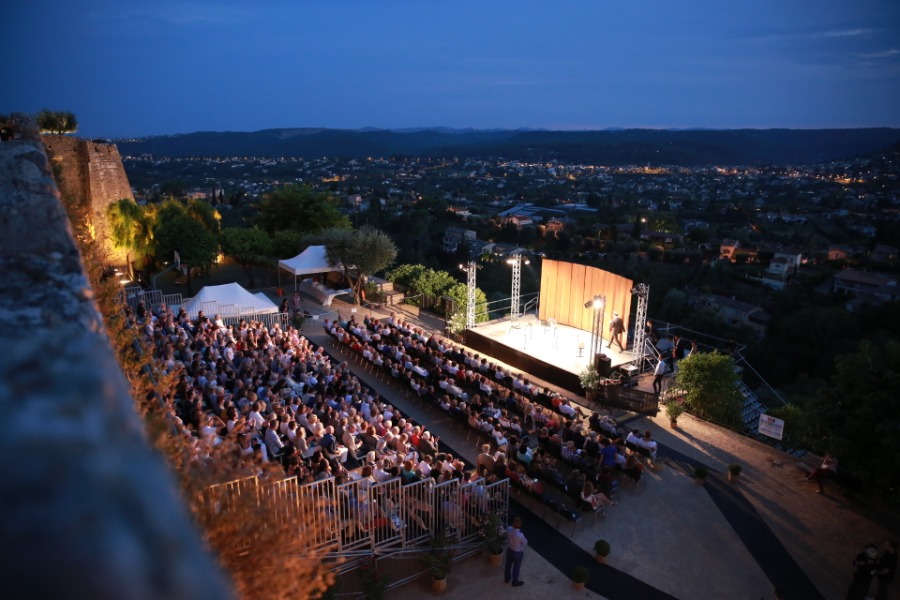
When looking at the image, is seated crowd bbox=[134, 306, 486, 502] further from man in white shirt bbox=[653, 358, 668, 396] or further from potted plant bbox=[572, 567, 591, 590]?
man in white shirt bbox=[653, 358, 668, 396]

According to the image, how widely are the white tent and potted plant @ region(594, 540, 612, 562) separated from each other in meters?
12.7

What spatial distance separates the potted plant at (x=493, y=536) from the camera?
26.5ft

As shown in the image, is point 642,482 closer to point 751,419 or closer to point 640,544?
point 640,544

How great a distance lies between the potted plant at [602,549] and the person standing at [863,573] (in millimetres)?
3158

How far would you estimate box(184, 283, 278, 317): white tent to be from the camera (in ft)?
55.8

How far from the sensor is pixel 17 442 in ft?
1.91

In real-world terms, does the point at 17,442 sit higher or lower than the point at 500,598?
higher

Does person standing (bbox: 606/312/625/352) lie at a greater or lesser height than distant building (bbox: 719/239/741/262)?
greater

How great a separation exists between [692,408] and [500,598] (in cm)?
768

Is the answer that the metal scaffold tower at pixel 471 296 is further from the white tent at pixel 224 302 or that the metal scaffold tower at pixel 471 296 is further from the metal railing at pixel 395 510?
the metal railing at pixel 395 510

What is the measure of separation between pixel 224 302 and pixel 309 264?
5320mm

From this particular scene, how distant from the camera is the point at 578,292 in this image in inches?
719

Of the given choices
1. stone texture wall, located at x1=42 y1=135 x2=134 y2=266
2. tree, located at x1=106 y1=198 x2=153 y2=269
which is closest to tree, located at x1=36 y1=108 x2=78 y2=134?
stone texture wall, located at x1=42 y1=135 x2=134 y2=266

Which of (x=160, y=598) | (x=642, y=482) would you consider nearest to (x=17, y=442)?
(x=160, y=598)
